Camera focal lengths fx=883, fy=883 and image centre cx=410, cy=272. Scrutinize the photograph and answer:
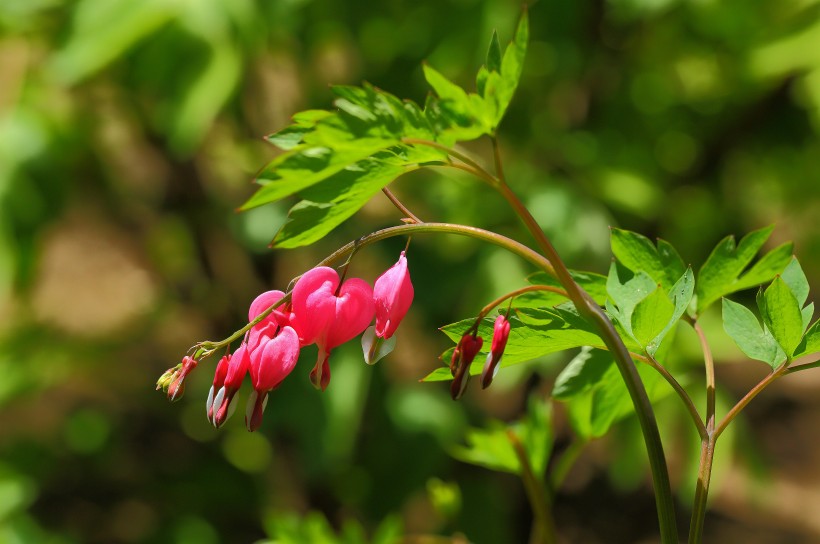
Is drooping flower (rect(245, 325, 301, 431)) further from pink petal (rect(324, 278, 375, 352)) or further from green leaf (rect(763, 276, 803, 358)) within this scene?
green leaf (rect(763, 276, 803, 358))

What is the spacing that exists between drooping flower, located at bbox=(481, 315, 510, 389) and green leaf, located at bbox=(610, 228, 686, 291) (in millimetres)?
115

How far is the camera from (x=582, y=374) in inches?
23.6

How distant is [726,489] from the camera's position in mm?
2695

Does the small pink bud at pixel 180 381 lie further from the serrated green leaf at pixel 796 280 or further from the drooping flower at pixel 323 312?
the serrated green leaf at pixel 796 280

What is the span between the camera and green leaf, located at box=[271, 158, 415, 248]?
1.65ft

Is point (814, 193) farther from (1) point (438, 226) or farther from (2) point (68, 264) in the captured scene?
(2) point (68, 264)

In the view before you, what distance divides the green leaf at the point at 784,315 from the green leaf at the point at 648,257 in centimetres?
7

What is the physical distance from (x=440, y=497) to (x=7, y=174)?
117cm

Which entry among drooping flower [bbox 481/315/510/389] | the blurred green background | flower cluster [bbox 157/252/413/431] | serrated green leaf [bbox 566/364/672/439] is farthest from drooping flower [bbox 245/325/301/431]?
the blurred green background

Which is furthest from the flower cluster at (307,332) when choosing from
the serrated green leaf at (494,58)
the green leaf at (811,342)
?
the green leaf at (811,342)

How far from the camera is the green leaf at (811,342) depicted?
48 cm

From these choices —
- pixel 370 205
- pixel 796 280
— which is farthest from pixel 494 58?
pixel 370 205

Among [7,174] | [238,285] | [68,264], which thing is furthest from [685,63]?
[68,264]

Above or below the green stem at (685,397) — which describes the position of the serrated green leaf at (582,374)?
below
